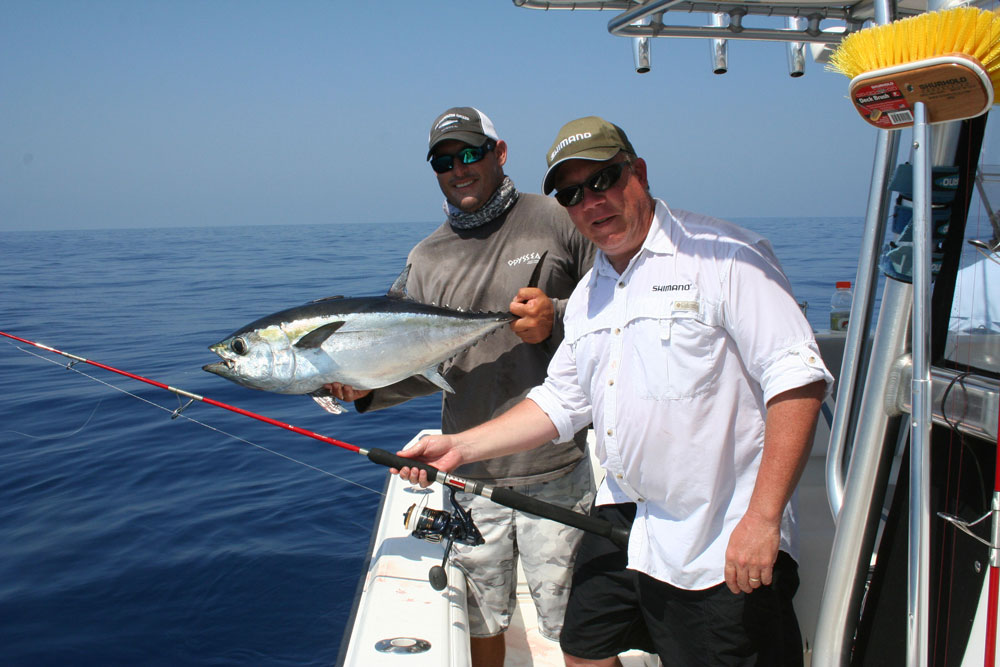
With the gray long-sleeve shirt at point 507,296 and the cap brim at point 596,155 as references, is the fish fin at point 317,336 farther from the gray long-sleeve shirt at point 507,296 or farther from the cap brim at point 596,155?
the cap brim at point 596,155

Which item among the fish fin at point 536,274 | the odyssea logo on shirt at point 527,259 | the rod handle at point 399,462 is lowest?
the rod handle at point 399,462

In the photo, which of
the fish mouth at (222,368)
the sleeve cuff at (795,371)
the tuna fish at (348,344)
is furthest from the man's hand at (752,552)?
the fish mouth at (222,368)

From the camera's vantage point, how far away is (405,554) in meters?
3.34

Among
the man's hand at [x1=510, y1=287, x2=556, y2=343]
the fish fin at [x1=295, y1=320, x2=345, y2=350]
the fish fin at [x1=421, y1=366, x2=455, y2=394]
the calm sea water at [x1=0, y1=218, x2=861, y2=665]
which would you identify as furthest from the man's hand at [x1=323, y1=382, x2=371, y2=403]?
the calm sea water at [x1=0, y1=218, x2=861, y2=665]

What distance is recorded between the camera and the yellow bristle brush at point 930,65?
112cm

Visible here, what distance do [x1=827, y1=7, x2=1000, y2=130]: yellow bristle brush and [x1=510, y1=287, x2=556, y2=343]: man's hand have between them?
4.90 ft

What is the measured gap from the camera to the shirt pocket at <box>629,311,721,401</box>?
6.24 feet

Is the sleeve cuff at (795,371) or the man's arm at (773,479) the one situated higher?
the sleeve cuff at (795,371)

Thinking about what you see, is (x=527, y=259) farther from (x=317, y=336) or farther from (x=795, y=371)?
(x=795, y=371)

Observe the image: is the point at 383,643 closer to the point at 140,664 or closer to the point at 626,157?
the point at 626,157

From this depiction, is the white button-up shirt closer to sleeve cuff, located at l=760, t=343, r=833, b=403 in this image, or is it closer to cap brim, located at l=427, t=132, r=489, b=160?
sleeve cuff, located at l=760, t=343, r=833, b=403

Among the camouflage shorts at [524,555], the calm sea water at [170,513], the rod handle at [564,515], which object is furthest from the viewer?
the calm sea water at [170,513]

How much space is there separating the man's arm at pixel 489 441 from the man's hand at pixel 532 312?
32cm

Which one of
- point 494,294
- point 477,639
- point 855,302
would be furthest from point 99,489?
point 855,302
